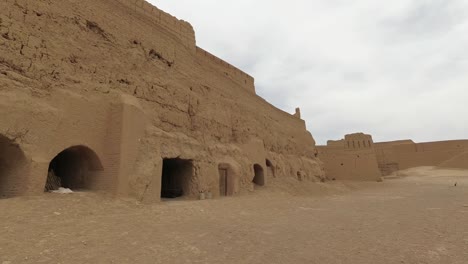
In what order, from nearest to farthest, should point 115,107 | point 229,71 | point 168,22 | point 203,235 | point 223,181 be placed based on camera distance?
point 203,235, point 115,107, point 168,22, point 223,181, point 229,71

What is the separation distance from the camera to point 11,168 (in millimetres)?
6957

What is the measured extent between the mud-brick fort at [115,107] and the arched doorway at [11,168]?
0.03 metres

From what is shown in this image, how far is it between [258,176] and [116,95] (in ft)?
36.0

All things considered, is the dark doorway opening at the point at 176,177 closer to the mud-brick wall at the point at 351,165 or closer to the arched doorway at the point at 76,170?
the arched doorway at the point at 76,170

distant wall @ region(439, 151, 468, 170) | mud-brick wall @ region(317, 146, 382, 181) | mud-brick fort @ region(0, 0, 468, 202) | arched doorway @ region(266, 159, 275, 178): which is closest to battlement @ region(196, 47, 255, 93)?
mud-brick fort @ region(0, 0, 468, 202)

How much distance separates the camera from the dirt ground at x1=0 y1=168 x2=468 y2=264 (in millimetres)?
4523

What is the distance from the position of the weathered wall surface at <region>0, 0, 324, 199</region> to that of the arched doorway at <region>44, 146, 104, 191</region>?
0.21 metres

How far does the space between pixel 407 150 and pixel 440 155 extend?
412 cm

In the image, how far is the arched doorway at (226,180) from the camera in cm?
1454

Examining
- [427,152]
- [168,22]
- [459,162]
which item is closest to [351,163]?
[459,162]

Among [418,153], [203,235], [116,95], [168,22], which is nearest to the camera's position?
[203,235]

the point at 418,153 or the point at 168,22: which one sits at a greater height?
the point at 168,22

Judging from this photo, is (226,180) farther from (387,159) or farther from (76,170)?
(387,159)

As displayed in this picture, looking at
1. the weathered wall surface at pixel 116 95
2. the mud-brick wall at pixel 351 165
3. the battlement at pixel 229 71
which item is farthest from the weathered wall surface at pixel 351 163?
the weathered wall surface at pixel 116 95
